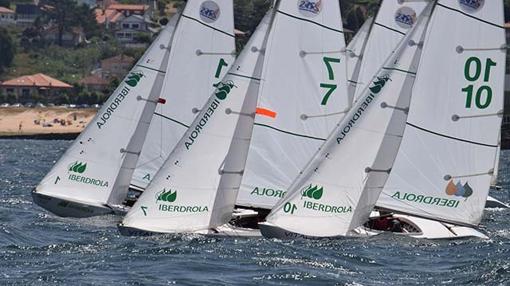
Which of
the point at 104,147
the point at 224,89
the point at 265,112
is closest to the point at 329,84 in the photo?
the point at 265,112

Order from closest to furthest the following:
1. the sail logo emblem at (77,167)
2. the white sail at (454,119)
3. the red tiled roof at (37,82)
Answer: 1. the white sail at (454,119)
2. the sail logo emblem at (77,167)
3. the red tiled roof at (37,82)

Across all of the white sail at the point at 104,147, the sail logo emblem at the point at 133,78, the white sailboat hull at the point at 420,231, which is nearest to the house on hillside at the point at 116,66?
the sail logo emblem at the point at 133,78

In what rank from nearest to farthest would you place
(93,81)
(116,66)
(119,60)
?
(93,81) < (116,66) < (119,60)

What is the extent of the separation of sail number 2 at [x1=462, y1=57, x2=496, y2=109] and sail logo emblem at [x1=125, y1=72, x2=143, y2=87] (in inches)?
482

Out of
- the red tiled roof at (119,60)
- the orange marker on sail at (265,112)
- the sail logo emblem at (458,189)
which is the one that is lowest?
the red tiled roof at (119,60)

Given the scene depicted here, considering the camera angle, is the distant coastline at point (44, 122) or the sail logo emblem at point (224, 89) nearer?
the sail logo emblem at point (224, 89)

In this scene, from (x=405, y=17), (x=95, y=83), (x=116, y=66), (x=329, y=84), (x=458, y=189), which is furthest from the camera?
(x=116, y=66)

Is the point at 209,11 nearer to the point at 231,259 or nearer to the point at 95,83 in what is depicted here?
the point at 231,259

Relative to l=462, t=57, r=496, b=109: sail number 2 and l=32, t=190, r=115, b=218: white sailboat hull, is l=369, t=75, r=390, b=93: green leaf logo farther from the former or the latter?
l=32, t=190, r=115, b=218: white sailboat hull

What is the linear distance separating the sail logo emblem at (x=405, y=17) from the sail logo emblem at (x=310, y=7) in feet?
27.7

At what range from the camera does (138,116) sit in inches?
1853

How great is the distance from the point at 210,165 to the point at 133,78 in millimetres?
8563

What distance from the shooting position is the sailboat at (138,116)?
45562 mm

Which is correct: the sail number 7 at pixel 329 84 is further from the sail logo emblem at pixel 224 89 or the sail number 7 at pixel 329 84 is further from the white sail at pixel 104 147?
the white sail at pixel 104 147
